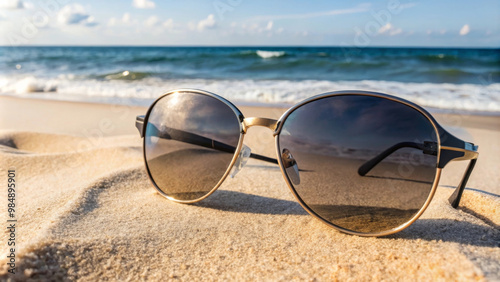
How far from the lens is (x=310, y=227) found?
133 centimetres

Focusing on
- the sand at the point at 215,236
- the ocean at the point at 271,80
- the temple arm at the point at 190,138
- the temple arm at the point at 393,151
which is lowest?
the ocean at the point at 271,80

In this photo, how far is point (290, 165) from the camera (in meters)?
1.38

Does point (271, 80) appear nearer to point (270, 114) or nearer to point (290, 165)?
point (270, 114)

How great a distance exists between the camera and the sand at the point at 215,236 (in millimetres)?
967

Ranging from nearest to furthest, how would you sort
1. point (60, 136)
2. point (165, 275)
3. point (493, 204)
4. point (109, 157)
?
1. point (165, 275)
2. point (493, 204)
3. point (109, 157)
4. point (60, 136)

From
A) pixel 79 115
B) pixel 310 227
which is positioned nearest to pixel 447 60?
pixel 79 115

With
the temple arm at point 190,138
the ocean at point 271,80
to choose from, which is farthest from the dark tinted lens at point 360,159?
the ocean at point 271,80

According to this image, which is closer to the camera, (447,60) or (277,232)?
(277,232)

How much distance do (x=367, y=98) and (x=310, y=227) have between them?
54 cm

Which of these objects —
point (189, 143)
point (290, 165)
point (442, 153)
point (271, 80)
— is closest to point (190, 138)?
point (189, 143)

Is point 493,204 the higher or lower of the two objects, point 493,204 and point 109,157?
the higher

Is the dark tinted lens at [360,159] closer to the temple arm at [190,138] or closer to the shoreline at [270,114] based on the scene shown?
the temple arm at [190,138]

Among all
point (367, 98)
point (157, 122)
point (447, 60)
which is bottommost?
point (447, 60)

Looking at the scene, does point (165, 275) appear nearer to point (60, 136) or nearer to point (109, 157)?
point (109, 157)
